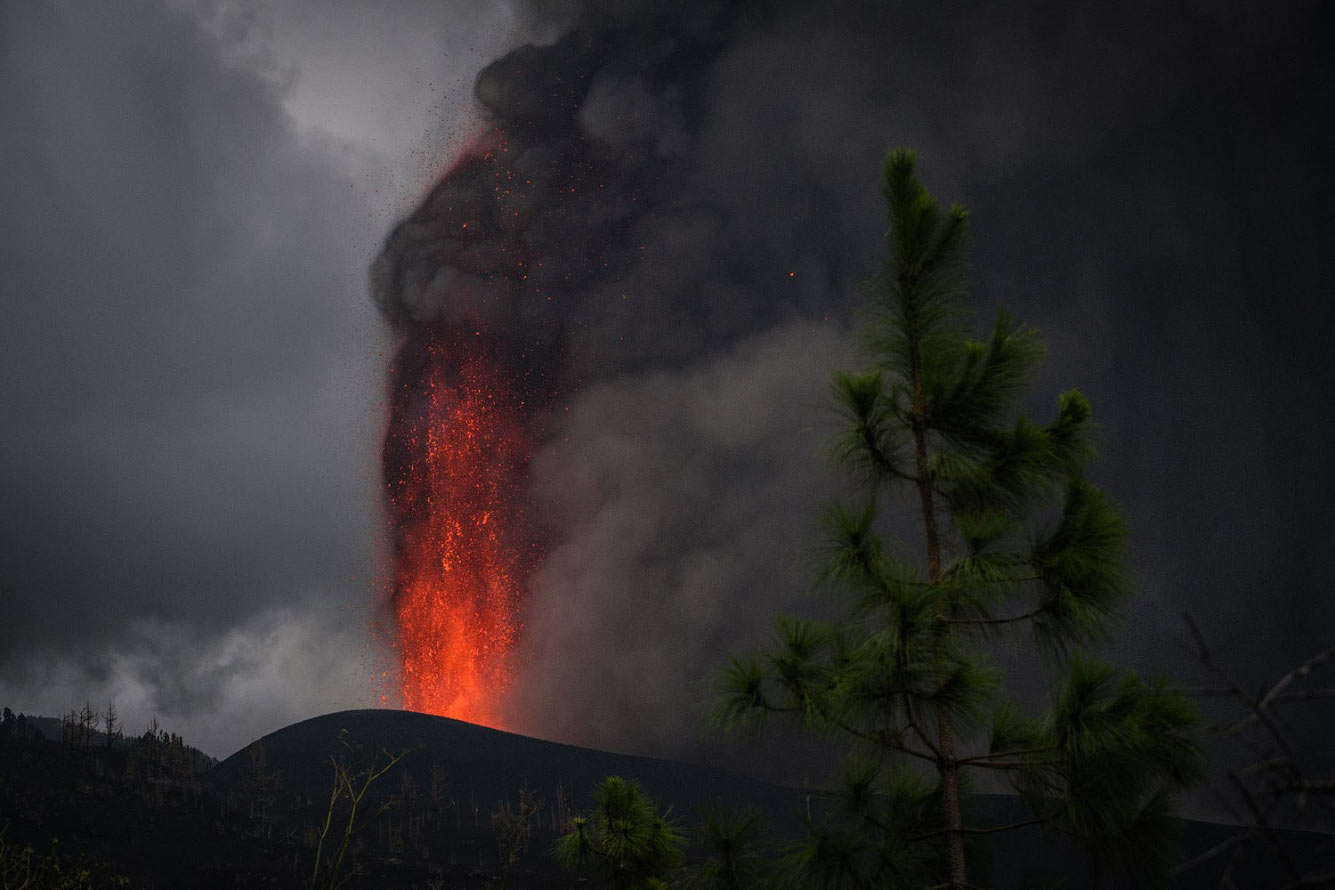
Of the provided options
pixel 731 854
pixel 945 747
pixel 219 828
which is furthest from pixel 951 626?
pixel 219 828

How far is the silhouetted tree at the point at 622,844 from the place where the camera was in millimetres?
9578

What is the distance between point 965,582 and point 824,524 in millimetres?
1339

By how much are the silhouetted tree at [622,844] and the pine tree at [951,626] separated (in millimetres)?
2362

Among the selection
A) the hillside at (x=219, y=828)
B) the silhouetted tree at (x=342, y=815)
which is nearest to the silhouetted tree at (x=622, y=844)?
the silhouetted tree at (x=342, y=815)

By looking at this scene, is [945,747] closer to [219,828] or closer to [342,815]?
[219,828]

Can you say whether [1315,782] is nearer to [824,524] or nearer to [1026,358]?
[824,524]

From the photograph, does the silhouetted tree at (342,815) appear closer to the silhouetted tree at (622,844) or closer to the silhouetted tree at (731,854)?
the silhouetted tree at (622,844)

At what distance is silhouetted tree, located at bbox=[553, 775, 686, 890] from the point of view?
31.4 feet

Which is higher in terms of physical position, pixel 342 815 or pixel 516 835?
pixel 516 835

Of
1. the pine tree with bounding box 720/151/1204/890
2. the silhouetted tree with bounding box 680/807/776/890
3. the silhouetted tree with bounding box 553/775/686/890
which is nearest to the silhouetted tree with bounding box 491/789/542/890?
the silhouetted tree with bounding box 553/775/686/890

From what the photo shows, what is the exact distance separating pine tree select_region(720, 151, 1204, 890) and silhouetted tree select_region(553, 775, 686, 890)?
2362 millimetres

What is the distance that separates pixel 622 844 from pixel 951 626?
4.73m

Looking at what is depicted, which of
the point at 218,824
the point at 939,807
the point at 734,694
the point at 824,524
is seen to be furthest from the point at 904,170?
the point at 218,824

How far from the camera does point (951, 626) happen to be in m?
7.49
